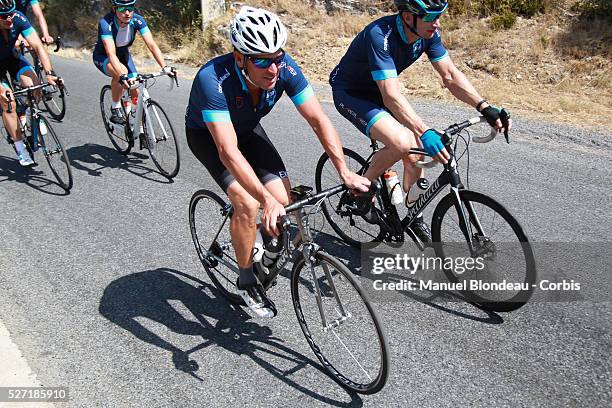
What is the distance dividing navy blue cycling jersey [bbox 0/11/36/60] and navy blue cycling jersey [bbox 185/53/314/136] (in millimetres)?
4878

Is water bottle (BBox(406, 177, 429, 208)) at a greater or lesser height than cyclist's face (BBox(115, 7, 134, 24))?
lesser

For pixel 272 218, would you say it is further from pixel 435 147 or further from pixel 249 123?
pixel 435 147

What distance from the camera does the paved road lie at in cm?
350

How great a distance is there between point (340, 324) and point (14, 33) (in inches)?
257

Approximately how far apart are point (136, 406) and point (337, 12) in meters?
15.7

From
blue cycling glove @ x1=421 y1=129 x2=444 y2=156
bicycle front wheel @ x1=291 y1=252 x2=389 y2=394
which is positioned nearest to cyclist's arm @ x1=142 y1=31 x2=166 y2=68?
blue cycling glove @ x1=421 y1=129 x2=444 y2=156

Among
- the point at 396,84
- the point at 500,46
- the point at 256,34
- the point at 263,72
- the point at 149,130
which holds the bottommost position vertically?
the point at 500,46

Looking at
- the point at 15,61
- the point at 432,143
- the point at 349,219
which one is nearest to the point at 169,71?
the point at 15,61

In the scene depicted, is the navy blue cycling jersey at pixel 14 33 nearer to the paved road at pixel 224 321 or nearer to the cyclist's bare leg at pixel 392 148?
the paved road at pixel 224 321

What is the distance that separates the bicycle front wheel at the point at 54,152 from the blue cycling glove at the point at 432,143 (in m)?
4.92

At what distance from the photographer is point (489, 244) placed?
4.04 m

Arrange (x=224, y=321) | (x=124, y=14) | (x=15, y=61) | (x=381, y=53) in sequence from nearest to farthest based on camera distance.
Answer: (x=224, y=321)
(x=381, y=53)
(x=124, y=14)
(x=15, y=61)

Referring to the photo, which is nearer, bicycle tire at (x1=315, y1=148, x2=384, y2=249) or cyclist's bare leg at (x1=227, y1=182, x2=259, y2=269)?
cyclist's bare leg at (x1=227, y1=182, x2=259, y2=269)

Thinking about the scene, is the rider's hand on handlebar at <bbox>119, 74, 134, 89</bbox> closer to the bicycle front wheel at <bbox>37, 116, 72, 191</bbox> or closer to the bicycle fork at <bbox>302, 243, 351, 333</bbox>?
the bicycle front wheel at <bbox>37, 116, 72, 191</bbox>
